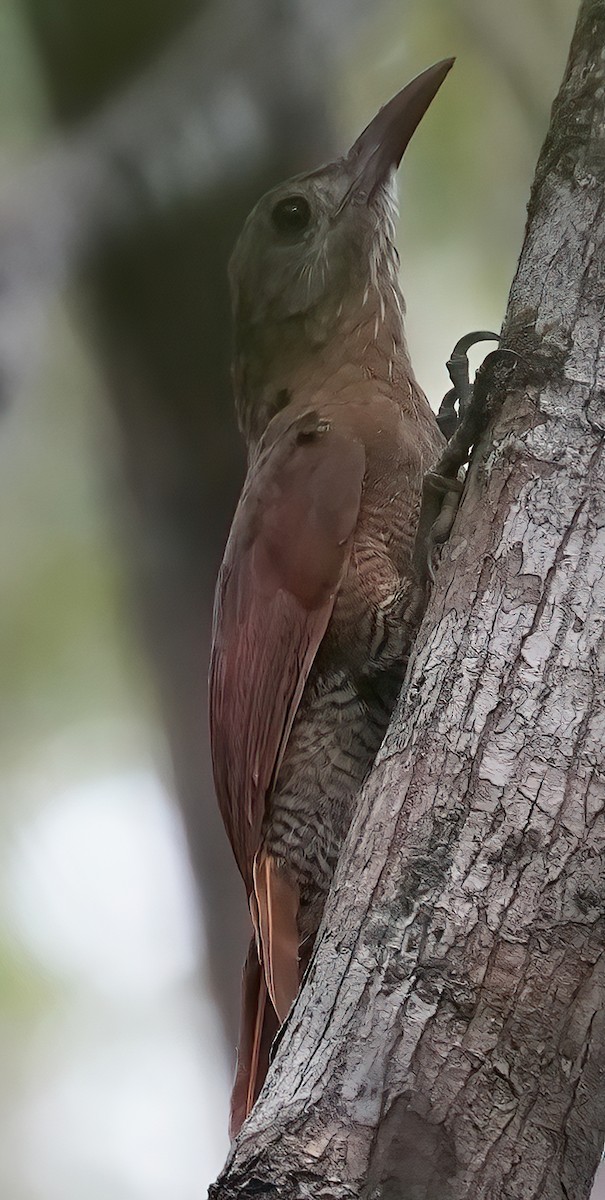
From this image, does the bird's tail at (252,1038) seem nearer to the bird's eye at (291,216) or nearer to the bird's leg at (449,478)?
the bird's leg at (449,478)

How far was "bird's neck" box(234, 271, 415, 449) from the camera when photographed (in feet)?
5.51

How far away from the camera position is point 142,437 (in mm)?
1686

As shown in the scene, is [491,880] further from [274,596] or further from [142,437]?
[142,437]

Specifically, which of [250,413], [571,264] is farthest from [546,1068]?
[250,413]

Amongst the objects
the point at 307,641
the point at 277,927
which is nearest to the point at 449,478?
the point at 307,641

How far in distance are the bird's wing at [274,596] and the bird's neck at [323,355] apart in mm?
196

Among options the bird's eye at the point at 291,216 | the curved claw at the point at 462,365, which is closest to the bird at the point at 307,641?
the curved claw at the point at 462,365

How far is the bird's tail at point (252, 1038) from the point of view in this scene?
4.50ft

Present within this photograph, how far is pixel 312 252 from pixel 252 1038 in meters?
1.16

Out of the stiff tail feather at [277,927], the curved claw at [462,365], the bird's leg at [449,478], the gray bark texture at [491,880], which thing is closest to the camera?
the gray bark texture at [491,880]

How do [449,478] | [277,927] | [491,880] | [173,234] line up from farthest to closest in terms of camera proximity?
[173,234], [277,927], [449,478], [491,880]

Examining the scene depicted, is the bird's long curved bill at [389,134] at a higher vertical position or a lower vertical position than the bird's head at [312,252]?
→ higher

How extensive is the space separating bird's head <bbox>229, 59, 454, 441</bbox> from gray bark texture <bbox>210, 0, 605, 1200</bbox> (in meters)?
0.75

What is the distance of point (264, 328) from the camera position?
1.78 m
